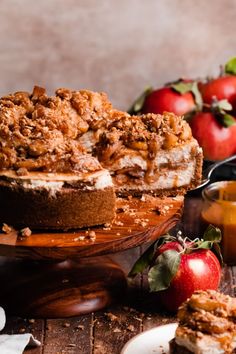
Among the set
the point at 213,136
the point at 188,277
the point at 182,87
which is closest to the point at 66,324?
the point at 188,277

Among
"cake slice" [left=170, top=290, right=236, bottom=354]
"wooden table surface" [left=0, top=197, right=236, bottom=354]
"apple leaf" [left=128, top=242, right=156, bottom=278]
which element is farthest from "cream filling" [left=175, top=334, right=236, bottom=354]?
"apple leaf" [left=128, top=242, right=156, bottom=278]

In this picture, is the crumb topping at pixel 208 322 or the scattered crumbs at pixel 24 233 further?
the scattered crumbs at pixel 24 233

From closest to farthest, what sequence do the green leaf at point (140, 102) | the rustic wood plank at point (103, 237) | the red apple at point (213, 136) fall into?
1. the rustic wood plank at point (103, 237)
2. the red apple at point (213, 136)
3. the green leaf at point (140, 102)

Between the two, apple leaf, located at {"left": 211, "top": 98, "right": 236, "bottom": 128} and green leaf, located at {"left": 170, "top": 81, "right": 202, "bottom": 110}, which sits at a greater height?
green leaf, located at {"left": 170, "top": 81, "right": 202, "bottom": 110}

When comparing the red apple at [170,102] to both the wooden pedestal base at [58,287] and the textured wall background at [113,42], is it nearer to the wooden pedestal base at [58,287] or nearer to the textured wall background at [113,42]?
the textured wall background at [113,42]

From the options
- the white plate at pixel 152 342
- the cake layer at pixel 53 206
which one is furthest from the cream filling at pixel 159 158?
the white plate at pixel 152 342

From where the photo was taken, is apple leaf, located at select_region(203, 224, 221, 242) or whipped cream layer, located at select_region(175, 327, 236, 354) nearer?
whipped cream layer, located at select_region(175, 327, 236, 354)

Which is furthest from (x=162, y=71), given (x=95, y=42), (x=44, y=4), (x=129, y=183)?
(x=129, y=183)

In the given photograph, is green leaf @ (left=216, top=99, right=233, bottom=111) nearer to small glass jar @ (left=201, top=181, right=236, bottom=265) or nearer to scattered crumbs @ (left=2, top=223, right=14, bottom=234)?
small glass jar @ (left=201, top=181, right=236, bottom=265)
